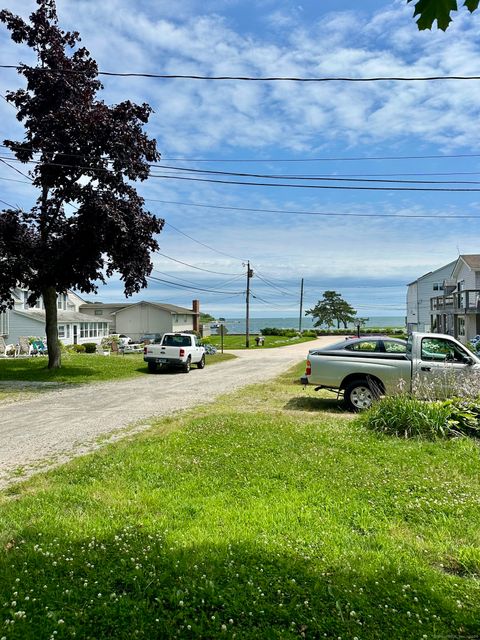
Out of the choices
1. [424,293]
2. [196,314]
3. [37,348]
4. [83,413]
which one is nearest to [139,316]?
[196,314]

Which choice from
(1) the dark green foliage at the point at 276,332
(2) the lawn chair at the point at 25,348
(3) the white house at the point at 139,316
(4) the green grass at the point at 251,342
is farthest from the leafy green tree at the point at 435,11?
(1) the dark green foliage at the point at 276,332

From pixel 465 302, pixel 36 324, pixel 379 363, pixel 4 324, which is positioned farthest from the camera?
pixel 36 324

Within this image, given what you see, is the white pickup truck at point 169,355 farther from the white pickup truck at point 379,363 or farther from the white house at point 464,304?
the white house at point 464,304

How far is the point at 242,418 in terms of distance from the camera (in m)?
9.00

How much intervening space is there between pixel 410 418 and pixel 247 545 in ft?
16.1

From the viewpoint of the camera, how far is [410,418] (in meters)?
7.57

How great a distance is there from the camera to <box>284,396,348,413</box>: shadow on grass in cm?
1075

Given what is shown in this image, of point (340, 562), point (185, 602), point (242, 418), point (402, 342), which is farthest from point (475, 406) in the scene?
point (185, 602)

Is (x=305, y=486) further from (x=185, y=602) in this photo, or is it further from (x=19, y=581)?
(x=19, y=581)

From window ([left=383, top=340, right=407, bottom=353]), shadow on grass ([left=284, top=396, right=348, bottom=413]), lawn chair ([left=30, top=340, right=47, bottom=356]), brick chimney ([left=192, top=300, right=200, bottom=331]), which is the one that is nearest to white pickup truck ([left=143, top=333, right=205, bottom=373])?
shadow on grass ([left=284, top=396, right=348, bottom=413])

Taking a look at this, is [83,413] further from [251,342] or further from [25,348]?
[251,342]

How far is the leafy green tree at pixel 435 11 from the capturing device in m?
2.42

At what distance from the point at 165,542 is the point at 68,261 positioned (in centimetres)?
1440

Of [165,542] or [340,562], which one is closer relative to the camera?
[340,562]
